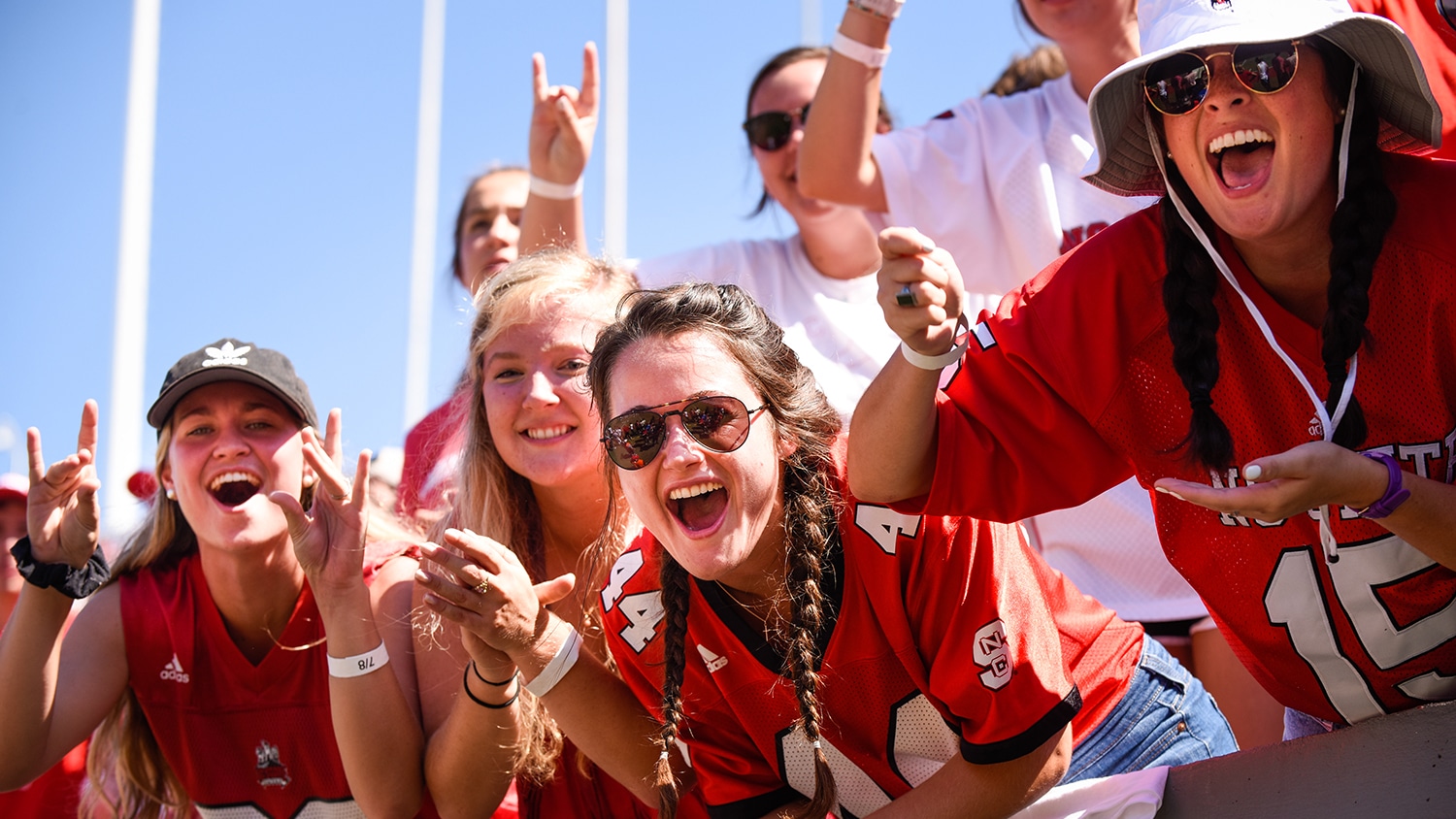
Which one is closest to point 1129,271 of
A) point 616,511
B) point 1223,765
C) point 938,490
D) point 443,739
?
point 938,490

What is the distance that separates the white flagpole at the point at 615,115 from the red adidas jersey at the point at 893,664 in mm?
15251

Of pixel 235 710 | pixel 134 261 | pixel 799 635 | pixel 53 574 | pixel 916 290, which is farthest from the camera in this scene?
pixel 134 261

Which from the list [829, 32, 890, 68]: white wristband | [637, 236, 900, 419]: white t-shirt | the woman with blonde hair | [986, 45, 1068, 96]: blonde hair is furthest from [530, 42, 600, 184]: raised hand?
[986, 45, 1068, 96]: blonde hair

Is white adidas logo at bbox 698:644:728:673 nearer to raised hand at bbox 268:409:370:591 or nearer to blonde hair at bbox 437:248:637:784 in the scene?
blonde hair at bbox 437:248:637:784

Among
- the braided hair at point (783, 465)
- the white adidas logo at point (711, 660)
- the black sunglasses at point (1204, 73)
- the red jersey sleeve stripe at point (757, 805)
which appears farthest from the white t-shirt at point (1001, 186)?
the red jersey sleeve stripe at point (757, 805)

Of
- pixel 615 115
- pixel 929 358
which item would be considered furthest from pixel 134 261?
pixel 929 358

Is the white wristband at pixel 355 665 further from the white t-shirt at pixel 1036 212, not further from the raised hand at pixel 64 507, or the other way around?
the white t-shirt at pixel 1036 212

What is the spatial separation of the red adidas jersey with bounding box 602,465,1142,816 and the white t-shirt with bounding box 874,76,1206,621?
820 millimetres

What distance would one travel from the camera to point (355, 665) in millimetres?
3152

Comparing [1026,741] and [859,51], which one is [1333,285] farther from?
[859,51]

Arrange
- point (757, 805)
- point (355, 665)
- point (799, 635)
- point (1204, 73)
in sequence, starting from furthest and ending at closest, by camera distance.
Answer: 1. point (355, 665)
2. point (757, 805)
3. point (799, 635)
4. point (1204, 73)

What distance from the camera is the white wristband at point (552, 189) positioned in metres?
4.50

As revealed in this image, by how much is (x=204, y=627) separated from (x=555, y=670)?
4.50 ft

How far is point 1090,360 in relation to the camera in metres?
2.34
